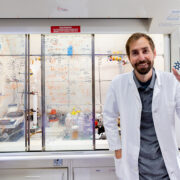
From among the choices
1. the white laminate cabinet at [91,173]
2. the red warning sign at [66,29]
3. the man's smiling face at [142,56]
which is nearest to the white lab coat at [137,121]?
the man's smiling face at [142,56]

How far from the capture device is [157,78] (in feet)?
3.89

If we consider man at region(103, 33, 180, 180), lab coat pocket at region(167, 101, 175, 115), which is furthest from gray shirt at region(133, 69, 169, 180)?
lab coat pocket at region(167, 101, 175, 115)

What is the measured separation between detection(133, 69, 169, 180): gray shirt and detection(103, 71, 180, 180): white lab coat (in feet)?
0.10

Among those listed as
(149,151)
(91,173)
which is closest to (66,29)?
(149,151)

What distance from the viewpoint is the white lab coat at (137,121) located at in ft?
3.65

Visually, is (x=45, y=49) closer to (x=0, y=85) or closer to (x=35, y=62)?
(x=35, y=62)

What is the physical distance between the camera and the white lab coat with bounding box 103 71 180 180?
3.65 feet

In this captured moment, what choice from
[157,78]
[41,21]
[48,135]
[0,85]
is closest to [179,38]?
[157,78]

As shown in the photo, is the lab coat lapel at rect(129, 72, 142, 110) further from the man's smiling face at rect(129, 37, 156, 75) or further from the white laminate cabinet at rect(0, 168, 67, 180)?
the white laminate cabinet at rect(0, 168, 67, 180)

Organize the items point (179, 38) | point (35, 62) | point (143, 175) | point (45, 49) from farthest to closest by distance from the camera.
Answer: point (35, 62)
point (45, 49)
point (179, 38)
point (143, 175)

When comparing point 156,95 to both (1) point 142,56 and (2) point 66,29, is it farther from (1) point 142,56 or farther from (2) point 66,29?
(2) point 66,29

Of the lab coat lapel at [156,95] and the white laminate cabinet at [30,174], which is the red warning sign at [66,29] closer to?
the lab coat lapel at [156,95]

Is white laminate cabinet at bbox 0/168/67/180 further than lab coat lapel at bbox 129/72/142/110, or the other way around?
white laminate cabinet at bbox 0/168/67/180

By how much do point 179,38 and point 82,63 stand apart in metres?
1.17
